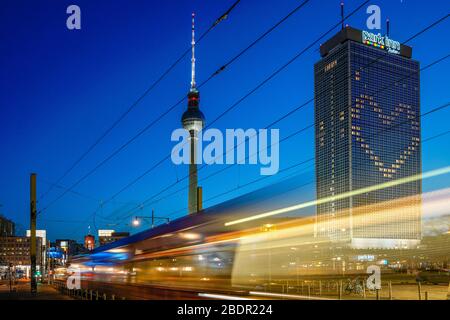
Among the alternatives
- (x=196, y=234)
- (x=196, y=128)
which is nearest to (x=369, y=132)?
(x=196, y=234)

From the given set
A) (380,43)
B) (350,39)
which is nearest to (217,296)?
(350,39)

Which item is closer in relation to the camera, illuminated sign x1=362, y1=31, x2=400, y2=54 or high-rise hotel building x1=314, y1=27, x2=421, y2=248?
high-rise hotel building x1=314, y1=27, x2=421, y2=248

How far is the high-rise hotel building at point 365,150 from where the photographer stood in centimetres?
901

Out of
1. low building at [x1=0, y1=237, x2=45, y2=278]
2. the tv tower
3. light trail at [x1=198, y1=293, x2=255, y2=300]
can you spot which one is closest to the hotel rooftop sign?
light trail at [x1=198, y1=293, x2=255, y2=300]

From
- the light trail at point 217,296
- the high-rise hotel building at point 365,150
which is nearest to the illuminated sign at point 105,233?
the high-rise hotel building at point 365,150

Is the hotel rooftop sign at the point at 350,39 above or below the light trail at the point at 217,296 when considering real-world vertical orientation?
above

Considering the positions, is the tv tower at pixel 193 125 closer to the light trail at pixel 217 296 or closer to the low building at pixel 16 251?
the low building at pixel 16 251

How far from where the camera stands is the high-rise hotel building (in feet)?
29.6

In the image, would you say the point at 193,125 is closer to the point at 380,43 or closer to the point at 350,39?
the point at 380,43

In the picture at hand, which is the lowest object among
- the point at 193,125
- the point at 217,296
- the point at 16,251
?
the point at 16,251

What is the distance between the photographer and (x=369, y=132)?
969 inches

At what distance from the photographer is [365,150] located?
868 inches

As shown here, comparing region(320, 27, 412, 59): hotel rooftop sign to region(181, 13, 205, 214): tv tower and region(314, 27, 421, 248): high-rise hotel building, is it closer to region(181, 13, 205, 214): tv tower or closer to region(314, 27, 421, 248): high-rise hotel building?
region(314, 27, 421, 248): high-rise hotel building
